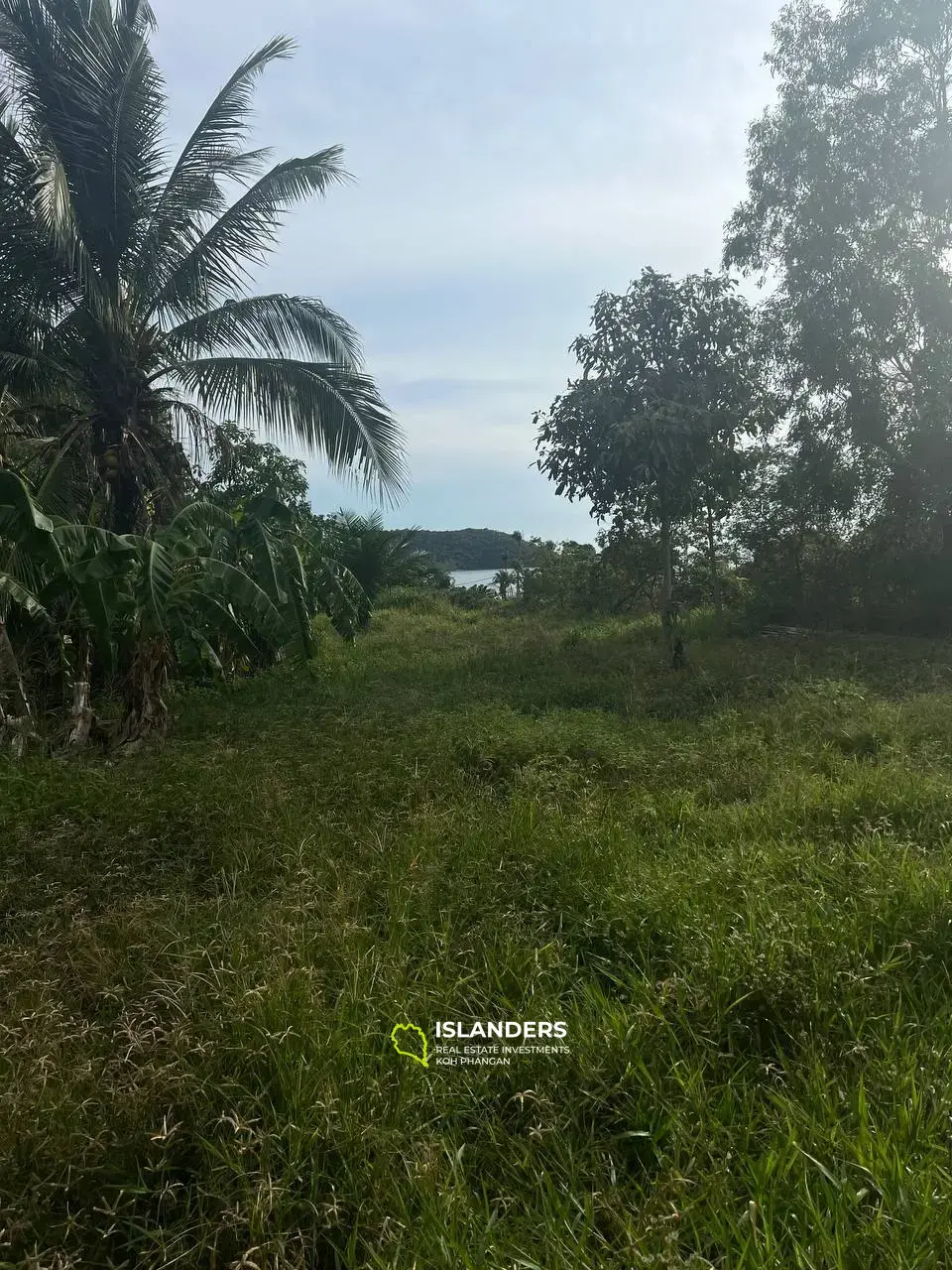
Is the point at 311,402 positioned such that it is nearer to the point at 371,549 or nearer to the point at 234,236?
the point at 234,236

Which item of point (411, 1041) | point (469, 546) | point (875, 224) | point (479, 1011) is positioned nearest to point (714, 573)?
point (875, 224)

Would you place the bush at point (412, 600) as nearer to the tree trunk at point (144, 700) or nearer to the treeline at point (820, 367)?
the treeline at point (820, 367)

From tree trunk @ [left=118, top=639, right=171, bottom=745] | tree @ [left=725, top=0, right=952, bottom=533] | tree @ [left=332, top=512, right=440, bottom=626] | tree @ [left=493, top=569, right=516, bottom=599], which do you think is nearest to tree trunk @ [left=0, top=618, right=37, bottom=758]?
tree trunk @ [left=118, top=639, right=171, bottom=745]

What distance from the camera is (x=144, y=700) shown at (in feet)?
18.0

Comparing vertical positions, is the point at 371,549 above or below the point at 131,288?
below

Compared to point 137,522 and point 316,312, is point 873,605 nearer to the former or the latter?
point 316,312

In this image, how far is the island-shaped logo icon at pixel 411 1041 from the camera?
193 cm

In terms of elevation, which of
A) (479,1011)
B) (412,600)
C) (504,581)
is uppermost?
(504,581)

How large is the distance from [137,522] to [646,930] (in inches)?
248

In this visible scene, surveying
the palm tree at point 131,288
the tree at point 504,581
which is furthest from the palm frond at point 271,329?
the tree at point 504,581

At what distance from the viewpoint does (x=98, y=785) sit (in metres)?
4.05

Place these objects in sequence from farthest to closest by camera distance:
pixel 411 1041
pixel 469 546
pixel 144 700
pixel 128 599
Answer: pixel 469 546
pixel 144 700
pixel 128 599
pixel 411 1041

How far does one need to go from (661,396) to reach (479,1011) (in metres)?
7.57

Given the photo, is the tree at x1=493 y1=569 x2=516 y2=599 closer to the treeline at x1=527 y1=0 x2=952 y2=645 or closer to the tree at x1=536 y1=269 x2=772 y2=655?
the treeline at x1=527 y1=0 x2=952 y2=645
